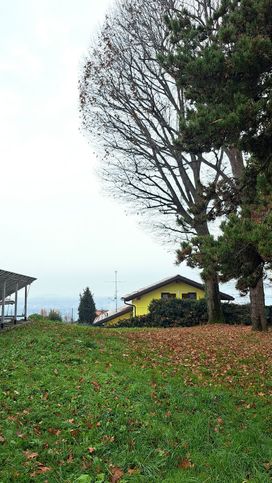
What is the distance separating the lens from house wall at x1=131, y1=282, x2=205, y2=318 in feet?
107

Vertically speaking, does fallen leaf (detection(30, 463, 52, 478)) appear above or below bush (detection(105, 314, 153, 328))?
below

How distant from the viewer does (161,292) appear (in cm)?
3253

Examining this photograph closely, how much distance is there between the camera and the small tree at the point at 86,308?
38.7 meters

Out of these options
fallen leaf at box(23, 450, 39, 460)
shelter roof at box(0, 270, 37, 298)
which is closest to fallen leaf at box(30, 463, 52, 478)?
fallen leaf at box(23, 450, 39, 460)

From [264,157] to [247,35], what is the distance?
6.07ft

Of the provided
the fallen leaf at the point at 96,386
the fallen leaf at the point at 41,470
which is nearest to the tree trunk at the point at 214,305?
the fallen leaf at the point at 96,386

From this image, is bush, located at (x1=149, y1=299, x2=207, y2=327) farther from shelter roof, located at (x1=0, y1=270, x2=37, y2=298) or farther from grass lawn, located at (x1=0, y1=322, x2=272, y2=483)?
grass lawn, located at (x1=0, y1=322, x2=272, y2=483)

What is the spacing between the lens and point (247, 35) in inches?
239

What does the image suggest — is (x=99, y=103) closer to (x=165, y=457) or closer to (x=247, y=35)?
(x=247, y=35)

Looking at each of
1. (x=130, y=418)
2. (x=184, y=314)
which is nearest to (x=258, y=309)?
(x=184, y=314)

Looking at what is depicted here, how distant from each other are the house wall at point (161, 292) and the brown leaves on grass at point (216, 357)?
63.2ft

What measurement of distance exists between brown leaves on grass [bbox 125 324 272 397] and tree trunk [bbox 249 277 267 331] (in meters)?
2.50

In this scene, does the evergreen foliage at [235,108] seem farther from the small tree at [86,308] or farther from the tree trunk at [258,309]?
the small tree at [86,308]

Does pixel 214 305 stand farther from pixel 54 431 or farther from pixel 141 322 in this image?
pixel 54 431
